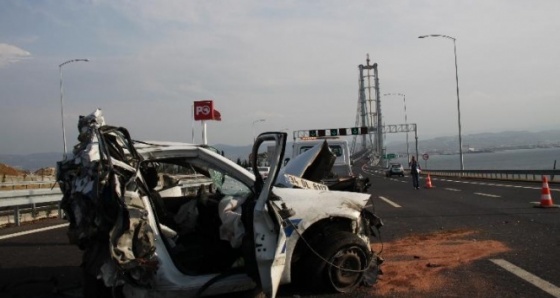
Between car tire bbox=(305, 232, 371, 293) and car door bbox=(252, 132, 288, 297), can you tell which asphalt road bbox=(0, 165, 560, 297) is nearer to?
car tire bbox=(305, 232, 371, 293)

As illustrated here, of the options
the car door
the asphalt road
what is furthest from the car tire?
the car door

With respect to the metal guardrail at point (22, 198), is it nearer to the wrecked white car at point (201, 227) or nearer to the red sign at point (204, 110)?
the wrecked white car at point (201, 227)

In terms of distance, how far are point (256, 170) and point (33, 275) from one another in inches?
153

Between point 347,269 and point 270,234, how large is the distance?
3.65 feet

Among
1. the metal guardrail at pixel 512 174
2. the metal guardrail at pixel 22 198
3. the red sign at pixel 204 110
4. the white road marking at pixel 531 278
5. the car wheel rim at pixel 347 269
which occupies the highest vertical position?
the red sign at pixel 204 110

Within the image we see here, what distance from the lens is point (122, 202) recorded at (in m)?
4.35

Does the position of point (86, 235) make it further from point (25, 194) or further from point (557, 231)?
point (25, 194)

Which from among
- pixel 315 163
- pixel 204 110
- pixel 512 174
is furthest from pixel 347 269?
pixel 512 174

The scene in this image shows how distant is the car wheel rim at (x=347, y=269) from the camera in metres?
5.27

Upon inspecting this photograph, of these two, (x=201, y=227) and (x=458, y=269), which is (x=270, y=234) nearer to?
(x=201, y=227)

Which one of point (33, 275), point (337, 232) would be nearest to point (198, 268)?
point (337, 232)

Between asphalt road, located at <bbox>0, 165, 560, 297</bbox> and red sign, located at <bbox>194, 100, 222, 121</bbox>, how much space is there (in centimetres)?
1048

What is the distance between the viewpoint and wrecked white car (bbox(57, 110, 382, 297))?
14.5ft

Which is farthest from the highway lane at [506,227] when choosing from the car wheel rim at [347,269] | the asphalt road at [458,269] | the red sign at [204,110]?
the red sign at [204,110]
